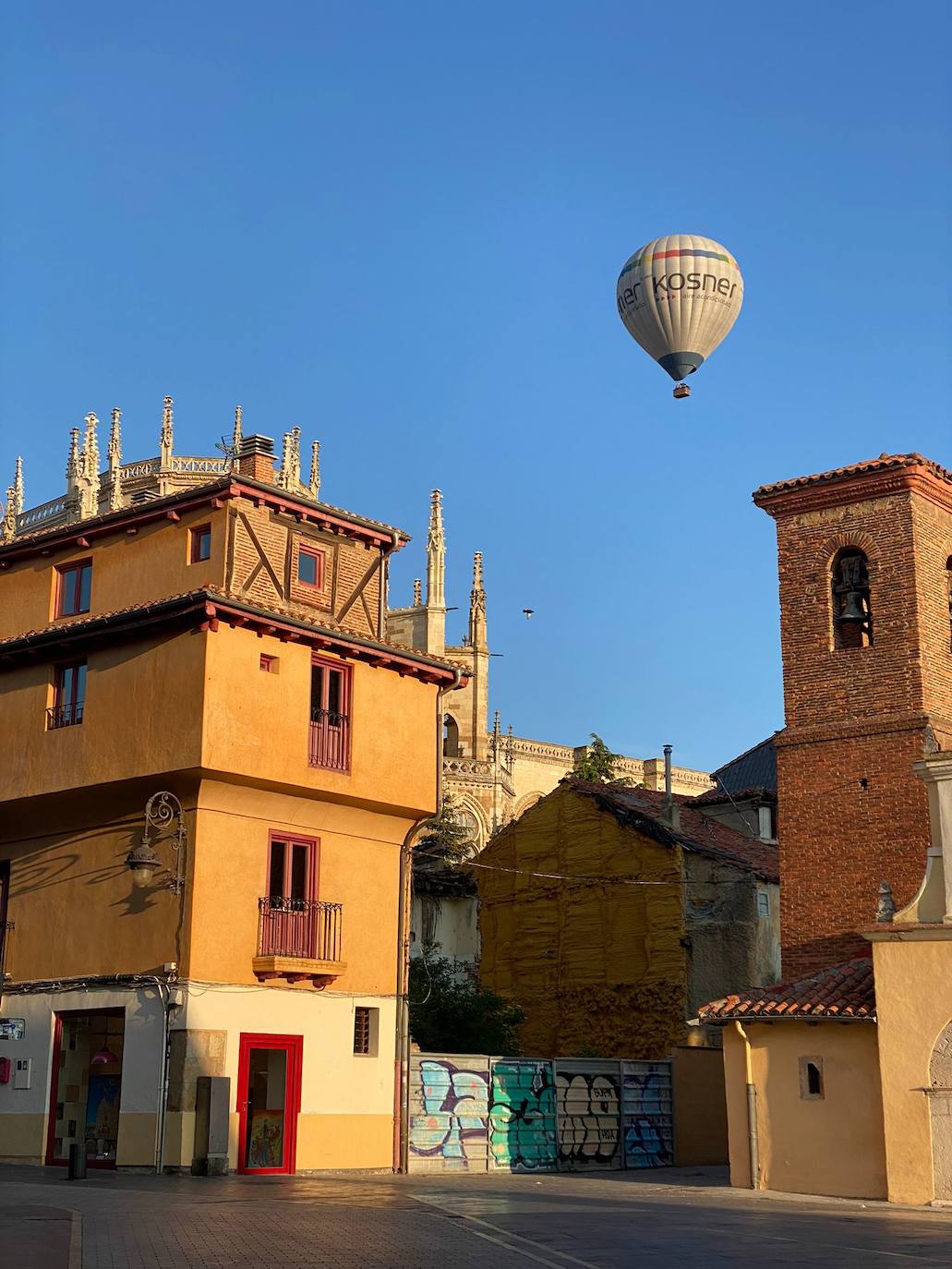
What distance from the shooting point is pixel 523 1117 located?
104 ft

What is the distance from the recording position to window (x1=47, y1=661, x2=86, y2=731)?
29.7m

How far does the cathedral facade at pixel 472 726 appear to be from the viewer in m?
86.6

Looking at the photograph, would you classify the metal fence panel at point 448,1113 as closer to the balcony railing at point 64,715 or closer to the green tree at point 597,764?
the balcony railing at point 64,715

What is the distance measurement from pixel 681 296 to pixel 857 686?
11.4 m

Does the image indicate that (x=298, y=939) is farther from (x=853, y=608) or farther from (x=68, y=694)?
(x=853, y=608)

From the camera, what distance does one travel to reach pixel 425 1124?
30094mm

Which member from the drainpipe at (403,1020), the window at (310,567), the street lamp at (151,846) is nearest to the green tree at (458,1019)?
the drainpipe at (403,1020)

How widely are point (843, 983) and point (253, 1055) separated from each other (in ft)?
35.8

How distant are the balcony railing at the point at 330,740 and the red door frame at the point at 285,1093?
500 centimetres

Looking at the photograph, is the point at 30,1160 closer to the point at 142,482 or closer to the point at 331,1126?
the point at 331,1126

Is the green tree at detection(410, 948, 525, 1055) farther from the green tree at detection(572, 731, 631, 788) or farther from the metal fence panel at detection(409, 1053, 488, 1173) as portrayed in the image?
the green tree at detection(572, 731, 631, 788)

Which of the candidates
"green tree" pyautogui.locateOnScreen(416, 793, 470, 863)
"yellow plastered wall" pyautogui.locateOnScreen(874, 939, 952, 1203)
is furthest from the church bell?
"green tree" pyautogui.locateOnScreen(416, 793, 470, 863)

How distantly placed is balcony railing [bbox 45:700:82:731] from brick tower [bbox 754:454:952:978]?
13.3 metres

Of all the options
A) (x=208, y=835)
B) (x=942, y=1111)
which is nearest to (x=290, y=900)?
(x=208, y=835)
